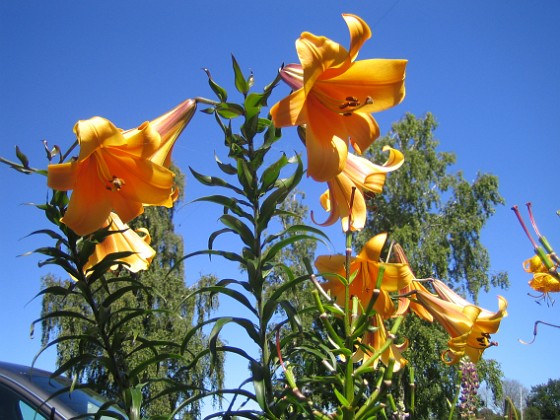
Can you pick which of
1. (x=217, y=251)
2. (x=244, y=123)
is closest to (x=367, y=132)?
(x=244, y=123)

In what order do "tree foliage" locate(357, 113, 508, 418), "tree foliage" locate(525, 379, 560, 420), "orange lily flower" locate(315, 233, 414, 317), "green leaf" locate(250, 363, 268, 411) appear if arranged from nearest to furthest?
"green leaf" locate(250, 363, 268, 411) → "orange lily flower" locate(315, 233, 414, 317) → "tree foliage" locate(525, 379, 560, 420) → "tree foliage" locate(357, 113, 508, 418)

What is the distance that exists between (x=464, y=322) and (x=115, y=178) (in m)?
0.82

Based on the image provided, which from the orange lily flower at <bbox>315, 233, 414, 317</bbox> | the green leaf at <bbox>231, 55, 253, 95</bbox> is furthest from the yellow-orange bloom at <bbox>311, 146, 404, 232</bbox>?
the green leaf at <bbox>231, 55, 253, 95</bbox>

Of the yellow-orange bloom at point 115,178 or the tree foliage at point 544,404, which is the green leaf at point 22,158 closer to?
the yellow-orange bloom at point 115,178

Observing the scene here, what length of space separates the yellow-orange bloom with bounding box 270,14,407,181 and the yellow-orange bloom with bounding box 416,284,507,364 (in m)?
0.38

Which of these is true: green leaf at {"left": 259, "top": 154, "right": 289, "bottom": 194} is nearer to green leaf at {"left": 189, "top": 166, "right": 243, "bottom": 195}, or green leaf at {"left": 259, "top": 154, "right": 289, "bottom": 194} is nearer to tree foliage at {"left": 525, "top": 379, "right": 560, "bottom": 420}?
green leaf at {"left": 189, "top": 166, "right": 243, "bottom": 195}

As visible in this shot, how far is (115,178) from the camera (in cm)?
113

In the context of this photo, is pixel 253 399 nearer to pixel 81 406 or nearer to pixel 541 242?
pixel 541 242

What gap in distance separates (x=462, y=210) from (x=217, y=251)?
18976mm

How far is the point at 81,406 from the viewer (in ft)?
8.10

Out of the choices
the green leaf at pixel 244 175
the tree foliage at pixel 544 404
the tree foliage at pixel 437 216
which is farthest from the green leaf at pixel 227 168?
the tree foliage at pixel 437 216

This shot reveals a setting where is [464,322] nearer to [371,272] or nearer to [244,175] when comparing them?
[371,272]

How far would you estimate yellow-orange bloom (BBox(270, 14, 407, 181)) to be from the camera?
1.00m

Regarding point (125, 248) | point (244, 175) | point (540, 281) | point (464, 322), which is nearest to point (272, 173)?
point (244, 175)
